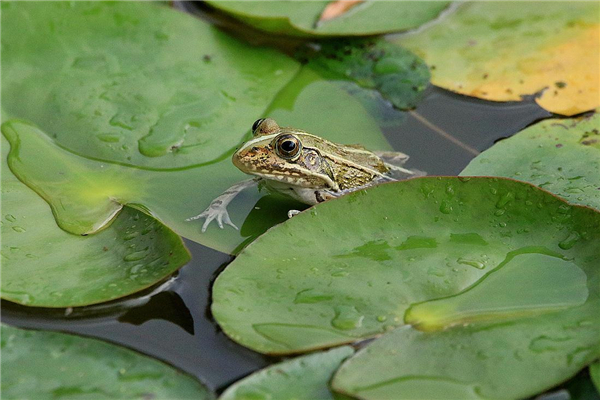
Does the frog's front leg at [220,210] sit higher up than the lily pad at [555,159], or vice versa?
the lily pad at [555,159]

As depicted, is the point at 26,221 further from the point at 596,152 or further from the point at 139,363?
the point at 596,152

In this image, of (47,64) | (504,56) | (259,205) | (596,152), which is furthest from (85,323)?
(504,56)

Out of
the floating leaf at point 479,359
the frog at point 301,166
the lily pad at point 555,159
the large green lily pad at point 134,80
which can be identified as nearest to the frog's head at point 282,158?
the frog at point 301,166

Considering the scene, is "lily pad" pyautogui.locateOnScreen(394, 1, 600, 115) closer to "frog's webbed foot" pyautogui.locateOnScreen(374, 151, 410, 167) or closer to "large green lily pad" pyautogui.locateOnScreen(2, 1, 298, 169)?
"frog's webbed foot" pyautogui.locateOnScreen(374, 151, 410, 167)

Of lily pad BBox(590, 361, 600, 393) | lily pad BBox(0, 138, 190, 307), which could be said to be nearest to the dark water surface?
lily pad BBox(0, 138, 190, 307)

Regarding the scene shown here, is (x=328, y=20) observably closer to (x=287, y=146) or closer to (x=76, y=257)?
(x=287, y=146)

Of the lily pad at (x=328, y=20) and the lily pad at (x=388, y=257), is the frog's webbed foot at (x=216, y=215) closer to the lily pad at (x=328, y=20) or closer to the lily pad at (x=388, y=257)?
the lily pad at (x=388, y=257)

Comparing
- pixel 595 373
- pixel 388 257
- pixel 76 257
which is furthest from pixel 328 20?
pixel 595 373
